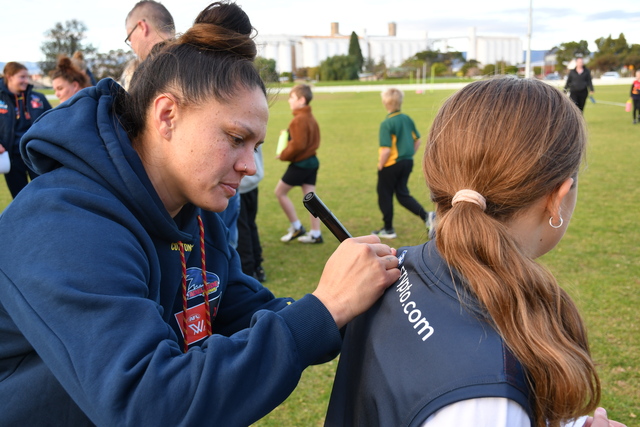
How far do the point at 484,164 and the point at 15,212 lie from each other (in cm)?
113

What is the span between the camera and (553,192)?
4.72 ft

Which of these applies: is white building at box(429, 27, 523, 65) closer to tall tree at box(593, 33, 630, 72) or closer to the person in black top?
tall tree at box(593, 33, 630, 72)

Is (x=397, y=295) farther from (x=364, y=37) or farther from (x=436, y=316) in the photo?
(x=364, y=37)

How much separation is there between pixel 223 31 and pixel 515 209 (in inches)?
38.3

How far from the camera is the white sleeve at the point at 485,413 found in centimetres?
105

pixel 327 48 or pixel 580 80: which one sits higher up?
pixel 327 48

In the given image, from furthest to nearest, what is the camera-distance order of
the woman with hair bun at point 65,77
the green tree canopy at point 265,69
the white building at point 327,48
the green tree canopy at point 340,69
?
the white building at point 327,48 → the green tree canopy at point 340,69 → the woman with hair bun at point 65,77 → the green tree canopy at point 265,69

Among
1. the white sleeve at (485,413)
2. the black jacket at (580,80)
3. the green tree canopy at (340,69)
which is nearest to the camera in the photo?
the white sleeve at (485,413)

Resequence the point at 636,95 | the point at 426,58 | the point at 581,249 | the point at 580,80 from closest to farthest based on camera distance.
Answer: the point at 581,249, the point at 636,95, the point at 580,80, the point at 426,58

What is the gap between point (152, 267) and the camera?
1.50 m

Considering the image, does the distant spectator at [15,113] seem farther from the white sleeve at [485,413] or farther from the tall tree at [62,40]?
the tall tree at [62,40]

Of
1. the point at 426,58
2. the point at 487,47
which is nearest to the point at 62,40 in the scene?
the point at 426,58

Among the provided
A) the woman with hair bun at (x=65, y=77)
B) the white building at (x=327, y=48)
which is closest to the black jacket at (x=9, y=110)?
the woman with hair bun at (x=65, y=77)

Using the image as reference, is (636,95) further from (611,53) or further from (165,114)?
(611,53)
